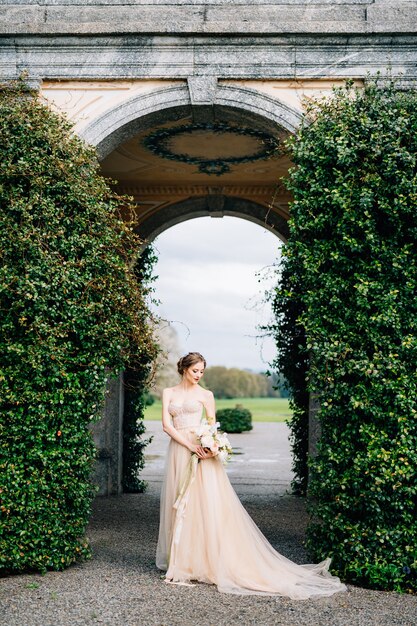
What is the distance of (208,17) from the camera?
23.5 feet

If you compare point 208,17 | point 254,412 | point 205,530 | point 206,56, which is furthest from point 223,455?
point 254,412

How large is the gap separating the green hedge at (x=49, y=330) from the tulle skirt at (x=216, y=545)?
33.3 inches

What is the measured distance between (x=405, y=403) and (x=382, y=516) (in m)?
0.92

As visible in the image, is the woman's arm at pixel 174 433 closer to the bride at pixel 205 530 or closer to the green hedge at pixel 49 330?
the bride at pixel 205 530

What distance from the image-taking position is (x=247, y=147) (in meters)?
9.50

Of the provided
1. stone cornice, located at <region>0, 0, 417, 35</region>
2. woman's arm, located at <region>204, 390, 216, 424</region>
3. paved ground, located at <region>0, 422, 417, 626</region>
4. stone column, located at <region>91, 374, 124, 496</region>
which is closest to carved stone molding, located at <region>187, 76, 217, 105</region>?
stone cornice, located at <region>0, 0, 417, 35</region>

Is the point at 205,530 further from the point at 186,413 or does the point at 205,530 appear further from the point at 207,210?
the point at 207,210

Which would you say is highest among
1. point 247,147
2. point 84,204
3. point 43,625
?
point 247,147

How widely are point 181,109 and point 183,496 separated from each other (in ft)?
12.3

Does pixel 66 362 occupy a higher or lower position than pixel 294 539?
higher

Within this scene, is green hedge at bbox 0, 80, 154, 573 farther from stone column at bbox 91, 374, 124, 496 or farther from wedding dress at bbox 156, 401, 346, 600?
stone column at bbox 91, 374, 124, 496

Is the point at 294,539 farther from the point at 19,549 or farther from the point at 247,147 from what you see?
the point at 247,147

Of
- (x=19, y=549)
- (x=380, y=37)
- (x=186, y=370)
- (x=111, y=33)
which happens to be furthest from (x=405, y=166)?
(x=19, y=549)

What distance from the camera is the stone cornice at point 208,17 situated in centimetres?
698
